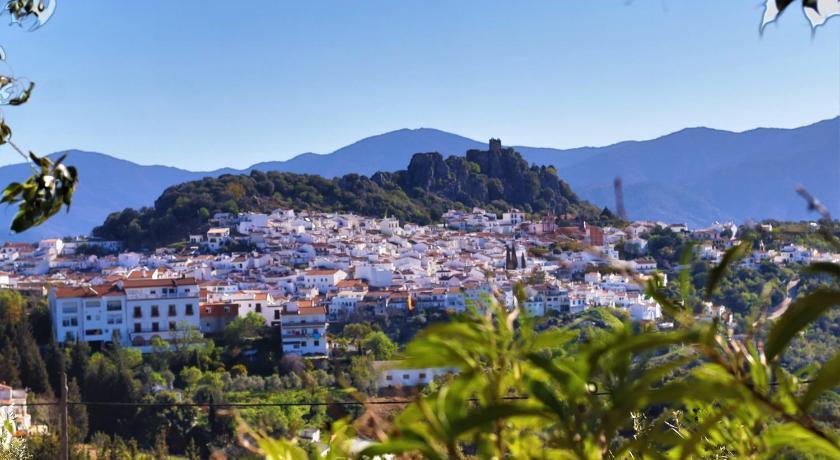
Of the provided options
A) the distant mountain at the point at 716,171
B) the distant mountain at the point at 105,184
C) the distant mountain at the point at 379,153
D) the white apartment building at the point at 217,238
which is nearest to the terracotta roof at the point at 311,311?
the distant mountain at the point at 716,171

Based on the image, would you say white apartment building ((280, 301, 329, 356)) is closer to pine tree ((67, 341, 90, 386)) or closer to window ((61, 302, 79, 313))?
pine tree ((67, 341, 90, 386))

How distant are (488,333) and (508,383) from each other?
0.03 m

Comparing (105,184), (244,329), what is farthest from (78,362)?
(105,184)

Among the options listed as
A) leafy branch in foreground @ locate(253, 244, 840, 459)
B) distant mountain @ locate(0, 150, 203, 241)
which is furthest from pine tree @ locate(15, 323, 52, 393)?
distant mountain @ locate(0, 150, 203, 241)

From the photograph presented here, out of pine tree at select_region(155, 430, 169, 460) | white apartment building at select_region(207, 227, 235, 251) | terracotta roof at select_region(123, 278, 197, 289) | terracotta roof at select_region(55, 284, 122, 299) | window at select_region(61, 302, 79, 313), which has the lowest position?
pine tree at select_region(155, 430, 169, 460)

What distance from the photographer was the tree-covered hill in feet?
119

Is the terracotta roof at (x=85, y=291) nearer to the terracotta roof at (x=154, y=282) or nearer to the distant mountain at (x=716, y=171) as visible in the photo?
the terracotta roof at (x=154, y=282)

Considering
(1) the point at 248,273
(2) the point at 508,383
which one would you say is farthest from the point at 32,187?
(1) the point at 248,273

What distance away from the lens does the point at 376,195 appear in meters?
40.1

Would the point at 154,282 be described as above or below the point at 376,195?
below

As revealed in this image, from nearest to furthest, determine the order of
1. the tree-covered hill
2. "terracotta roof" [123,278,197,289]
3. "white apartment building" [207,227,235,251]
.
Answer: "terracotta roof" [123,278,197,289] → "white apartment building" [207,227,235,251] → the tree-covered hill

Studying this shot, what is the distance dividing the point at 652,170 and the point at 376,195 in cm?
2158

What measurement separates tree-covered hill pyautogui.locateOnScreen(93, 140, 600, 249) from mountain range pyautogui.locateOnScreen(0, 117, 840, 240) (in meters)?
3.82

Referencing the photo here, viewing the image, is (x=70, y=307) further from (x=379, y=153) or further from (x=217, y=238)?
(x=379, y=153)
